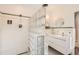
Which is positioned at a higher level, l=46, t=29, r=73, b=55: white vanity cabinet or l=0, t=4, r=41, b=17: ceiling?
l=0, t=4, r=41, b=17: ceiling

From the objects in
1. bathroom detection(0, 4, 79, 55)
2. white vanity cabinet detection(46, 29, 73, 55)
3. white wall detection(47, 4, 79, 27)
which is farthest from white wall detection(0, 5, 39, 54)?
white vanity cabinet detection(46, 29, 73, 55)

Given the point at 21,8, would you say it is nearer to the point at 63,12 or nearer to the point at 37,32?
the point at 37,32

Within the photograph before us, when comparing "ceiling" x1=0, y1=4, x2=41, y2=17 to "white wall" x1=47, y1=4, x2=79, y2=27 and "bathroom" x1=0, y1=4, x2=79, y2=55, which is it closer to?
"bathroom" x1=0, y1=4, x2=79, y2=55

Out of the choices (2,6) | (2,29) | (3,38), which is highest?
(2,6)

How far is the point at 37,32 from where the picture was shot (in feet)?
5.81

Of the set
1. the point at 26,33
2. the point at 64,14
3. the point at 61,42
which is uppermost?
the point at 64,14

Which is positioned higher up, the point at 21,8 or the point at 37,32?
the point at 21,8

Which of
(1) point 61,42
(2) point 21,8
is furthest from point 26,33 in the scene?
(1) point 61,42

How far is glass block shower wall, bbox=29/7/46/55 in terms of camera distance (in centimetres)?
176

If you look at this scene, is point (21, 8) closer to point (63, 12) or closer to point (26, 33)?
point (26, 33)
